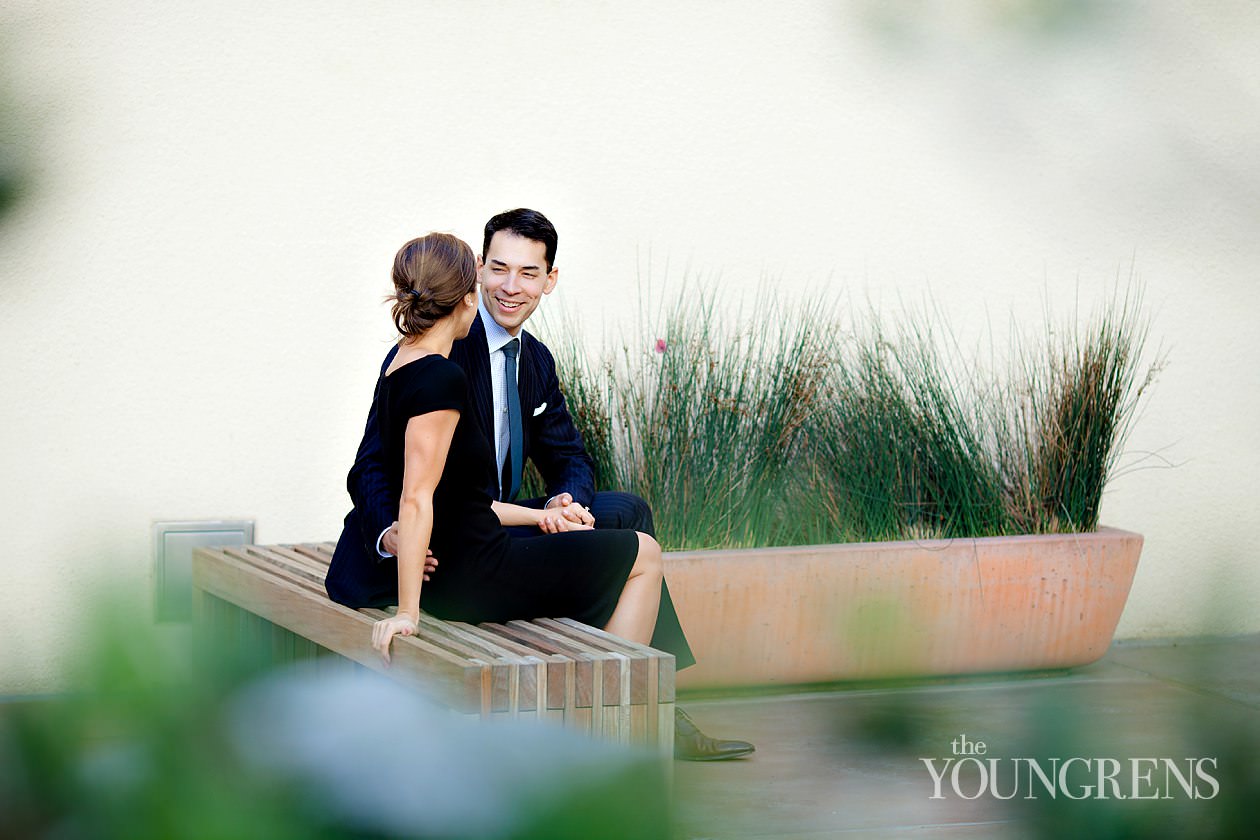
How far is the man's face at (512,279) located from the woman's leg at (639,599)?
58 cm

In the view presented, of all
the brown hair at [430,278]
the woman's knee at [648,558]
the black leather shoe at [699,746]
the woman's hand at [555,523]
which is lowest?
the black leather shoe at [699,746]

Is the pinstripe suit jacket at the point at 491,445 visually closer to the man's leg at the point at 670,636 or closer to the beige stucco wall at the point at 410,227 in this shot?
the man's leg at the point at 670,636

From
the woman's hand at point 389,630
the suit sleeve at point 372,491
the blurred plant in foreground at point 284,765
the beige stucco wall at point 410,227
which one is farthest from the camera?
the beige stucco wall at point 410,227

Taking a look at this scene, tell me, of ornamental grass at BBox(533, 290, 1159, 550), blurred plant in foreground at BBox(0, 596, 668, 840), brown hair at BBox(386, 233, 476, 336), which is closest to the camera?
blurred plant in foreground at BBox(0, 596, 668, 840)

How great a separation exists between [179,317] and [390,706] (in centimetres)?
407

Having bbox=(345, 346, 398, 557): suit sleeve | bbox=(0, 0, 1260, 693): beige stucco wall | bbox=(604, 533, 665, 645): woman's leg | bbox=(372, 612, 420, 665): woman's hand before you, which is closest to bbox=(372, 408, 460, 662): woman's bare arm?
bbox=(372, 612, 420, 665): woman's hand

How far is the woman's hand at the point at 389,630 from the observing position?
8.30ft

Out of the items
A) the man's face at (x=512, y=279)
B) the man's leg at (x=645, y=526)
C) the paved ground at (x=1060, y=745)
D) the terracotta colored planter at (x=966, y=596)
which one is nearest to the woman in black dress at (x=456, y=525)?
the man's leg at (x=645, y=526)

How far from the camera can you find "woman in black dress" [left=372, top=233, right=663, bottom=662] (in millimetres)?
2602

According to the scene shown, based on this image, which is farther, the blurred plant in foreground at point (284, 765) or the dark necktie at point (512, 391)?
the dark necktie at point (512, 391)

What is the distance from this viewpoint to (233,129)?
4242mm

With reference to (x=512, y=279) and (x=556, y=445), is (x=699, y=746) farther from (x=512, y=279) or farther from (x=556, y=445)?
(x=512, y=279)

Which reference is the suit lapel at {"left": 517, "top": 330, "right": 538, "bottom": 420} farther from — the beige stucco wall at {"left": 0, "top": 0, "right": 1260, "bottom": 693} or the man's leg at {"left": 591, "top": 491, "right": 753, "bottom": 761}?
the beige stucco wall at {"left": 0, "top": 0, "right": 1260, "bottom": 693}

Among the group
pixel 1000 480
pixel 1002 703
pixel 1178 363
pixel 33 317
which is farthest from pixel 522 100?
pixel 1002 703
